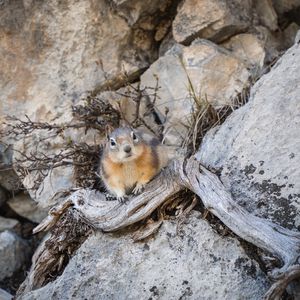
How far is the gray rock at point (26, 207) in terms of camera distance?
25.7 feet

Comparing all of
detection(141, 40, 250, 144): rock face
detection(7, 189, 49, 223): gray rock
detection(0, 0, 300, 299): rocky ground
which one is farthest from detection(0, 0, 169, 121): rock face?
detection(7, 189, 49, 223): gray rock

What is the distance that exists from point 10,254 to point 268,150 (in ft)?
11.8

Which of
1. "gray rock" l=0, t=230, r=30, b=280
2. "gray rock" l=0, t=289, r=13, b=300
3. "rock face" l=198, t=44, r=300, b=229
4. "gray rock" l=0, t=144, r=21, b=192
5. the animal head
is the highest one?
the animal head

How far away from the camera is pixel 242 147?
5.94m

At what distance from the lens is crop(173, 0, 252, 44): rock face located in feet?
24.1

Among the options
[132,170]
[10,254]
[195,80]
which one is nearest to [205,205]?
[132,170]

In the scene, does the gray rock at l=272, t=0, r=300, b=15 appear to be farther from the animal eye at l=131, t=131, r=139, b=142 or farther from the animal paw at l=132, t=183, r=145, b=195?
the animal paw at l=132, t=183, r=145, b=195

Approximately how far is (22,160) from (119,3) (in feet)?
7.73

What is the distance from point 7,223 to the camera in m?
7.75

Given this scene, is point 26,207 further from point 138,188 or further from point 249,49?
point 249,49

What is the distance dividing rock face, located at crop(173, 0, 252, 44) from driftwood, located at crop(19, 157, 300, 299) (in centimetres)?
236

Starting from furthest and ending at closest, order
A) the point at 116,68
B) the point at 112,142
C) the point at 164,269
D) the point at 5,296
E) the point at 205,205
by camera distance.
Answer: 1. the point at 116,68
2. the point at 5,296
3. the point at 112,142
4. the point at 164,269
5. the point at 205,205

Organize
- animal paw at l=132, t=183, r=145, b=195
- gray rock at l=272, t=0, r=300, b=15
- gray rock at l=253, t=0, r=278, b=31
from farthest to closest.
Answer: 1. gray rock at l=272, t=0, r=300, b=15
2. gray rock at l=253, t=0, r=278, b=31
3. animal paw at l=132, t=183, r=145, b=195

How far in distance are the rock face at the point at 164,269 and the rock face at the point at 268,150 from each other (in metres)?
0.52
